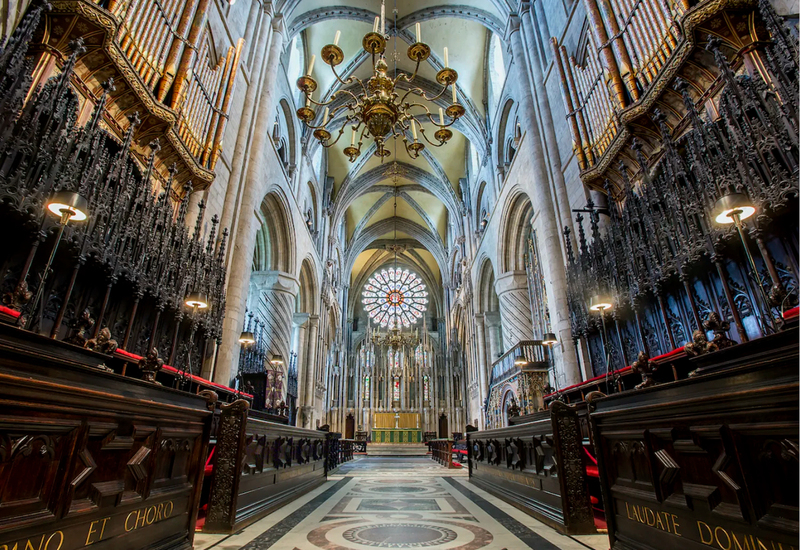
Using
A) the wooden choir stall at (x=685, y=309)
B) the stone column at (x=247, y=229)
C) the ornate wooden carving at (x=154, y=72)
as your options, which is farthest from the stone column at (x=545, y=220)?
the ornate wooden carving at (x=154, y=72)

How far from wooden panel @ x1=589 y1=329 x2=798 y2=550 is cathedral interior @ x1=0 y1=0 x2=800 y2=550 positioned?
0.04ft

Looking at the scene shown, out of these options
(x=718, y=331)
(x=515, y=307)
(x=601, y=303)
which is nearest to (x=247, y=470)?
(x=718, y=331)

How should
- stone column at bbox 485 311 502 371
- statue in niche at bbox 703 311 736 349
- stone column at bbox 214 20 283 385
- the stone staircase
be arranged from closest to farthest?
statue in niche at bbox 703 311 736 349 → stone column at bbox 214 20 283 385 → stone column at bbox 485 311 502 371 → the stone staircase

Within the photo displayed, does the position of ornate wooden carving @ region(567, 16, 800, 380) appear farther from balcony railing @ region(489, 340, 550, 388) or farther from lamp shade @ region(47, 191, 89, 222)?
lamp shade @ region(47, 191, 89, 222)

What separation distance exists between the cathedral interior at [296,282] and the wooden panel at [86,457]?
12 millimetres

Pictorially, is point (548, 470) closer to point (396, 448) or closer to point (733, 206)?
point (733, 206)

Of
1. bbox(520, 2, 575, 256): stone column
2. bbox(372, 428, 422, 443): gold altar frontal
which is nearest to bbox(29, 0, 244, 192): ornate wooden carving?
bbox(520, 2, 575, 256): stone column

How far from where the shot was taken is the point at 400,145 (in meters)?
19.4

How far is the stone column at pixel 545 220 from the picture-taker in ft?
24.8

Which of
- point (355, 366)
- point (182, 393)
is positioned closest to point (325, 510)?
point (182, 393)

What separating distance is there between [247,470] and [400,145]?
706 inches

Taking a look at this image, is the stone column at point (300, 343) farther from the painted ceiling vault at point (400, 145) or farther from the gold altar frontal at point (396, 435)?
the gold altar frontal at point (396, 435)

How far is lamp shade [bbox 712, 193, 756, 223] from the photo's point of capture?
3.13 m

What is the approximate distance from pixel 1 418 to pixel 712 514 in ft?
8.42
